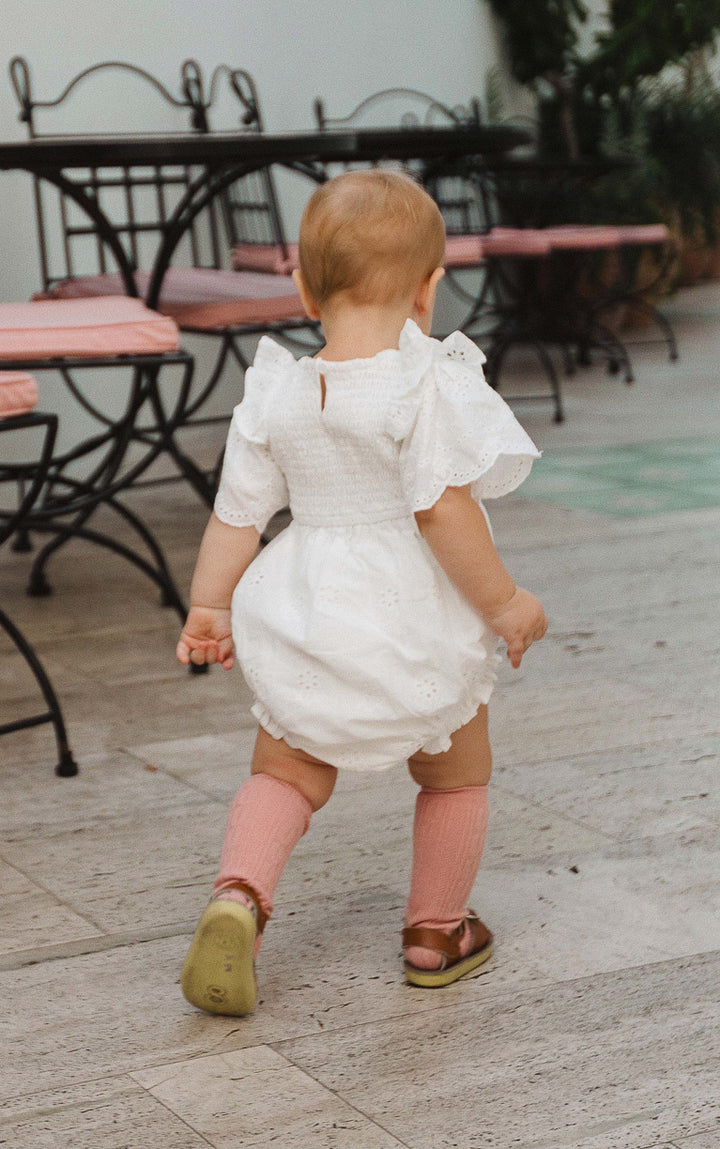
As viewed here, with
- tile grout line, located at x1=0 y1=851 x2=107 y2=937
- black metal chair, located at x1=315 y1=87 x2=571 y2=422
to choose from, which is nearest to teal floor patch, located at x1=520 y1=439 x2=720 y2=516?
black metal chair, located at x1=315 y1=87 x2=571 y2=422

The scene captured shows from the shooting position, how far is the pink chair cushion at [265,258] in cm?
352

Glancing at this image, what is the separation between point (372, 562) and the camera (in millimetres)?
1374

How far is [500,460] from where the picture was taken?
138cm

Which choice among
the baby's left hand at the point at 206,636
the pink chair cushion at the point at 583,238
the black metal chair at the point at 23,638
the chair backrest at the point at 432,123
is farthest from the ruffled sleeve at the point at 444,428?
the pink chair cushion at the point at 583,238

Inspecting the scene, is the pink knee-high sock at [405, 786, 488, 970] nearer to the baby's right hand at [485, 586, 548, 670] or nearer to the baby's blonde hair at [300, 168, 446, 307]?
the baby's right hand at [485, 586, 548, 670]

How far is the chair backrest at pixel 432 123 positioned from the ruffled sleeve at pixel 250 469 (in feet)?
11.3

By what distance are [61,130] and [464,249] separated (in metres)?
1.21

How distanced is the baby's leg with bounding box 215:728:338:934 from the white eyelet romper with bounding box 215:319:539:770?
0.12 ft

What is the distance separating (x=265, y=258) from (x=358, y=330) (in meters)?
2.47

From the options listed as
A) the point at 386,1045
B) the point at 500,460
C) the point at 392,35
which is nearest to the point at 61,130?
the point at 392,35

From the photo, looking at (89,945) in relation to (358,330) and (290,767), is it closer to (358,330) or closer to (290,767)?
(290,767)

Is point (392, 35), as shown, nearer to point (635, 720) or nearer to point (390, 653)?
point (635, 720)

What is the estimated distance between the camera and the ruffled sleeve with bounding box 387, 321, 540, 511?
1327mm

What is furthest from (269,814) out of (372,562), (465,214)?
(465,214)
